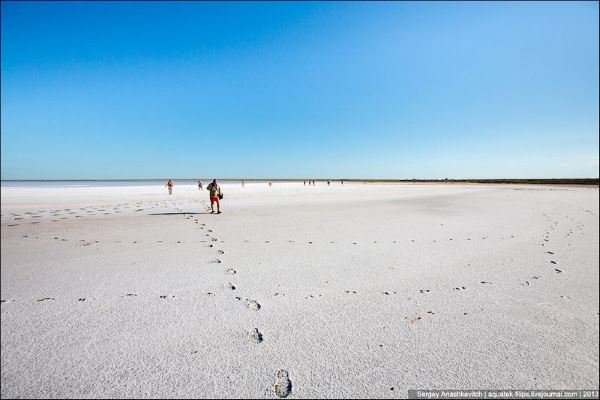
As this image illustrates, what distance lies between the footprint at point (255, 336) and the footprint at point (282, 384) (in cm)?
50

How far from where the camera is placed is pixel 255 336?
3.21 meters

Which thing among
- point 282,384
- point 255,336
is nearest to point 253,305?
point 255,336

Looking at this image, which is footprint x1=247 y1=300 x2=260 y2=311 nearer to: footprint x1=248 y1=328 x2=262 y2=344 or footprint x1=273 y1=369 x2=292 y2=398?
footprint x1=248 y1=328 x2=262 y2=344

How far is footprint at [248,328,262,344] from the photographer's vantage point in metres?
3.13

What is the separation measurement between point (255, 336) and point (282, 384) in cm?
73

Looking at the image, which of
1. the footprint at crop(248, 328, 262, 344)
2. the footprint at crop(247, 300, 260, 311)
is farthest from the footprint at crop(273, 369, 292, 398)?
the footprint at crop(247, 300, 260, 311)

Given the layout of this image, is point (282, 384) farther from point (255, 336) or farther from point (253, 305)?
point (253, 305)

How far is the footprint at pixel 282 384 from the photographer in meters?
2.48

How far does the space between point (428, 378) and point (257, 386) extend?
1524 mm

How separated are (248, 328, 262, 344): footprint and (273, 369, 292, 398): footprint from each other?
1.65 ft

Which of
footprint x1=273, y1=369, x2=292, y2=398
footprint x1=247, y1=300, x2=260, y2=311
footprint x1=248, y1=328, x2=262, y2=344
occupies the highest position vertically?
footprint x1=247, y1=300, x2=260, y2=311

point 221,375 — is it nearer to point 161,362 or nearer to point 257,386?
point 257,386

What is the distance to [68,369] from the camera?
2715 millimetres

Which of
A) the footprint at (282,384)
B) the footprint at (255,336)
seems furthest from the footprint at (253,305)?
the footprint at (282,384)
